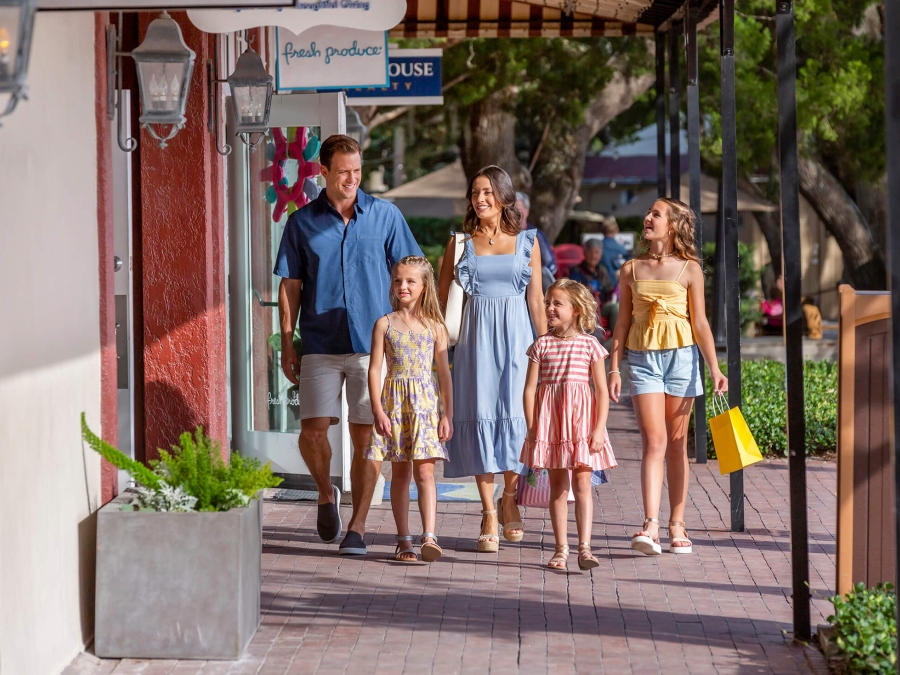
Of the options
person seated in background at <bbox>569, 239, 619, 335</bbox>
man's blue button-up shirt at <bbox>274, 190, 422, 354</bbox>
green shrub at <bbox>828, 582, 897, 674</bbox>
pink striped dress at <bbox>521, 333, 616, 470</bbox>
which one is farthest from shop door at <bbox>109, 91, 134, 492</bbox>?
person seated in background at <bbox>569, 239, 619, 335</bbox>

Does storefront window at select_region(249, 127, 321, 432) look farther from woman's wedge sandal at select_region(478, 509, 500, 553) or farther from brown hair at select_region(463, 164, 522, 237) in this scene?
woman's wedge sandal at select_region(478, 509, 500, 553)

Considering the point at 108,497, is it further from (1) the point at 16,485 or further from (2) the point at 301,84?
(2) the point at 301,84

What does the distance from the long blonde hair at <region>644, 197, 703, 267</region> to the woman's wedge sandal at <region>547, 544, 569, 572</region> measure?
156 cm

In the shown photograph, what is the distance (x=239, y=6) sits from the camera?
12.3 ft

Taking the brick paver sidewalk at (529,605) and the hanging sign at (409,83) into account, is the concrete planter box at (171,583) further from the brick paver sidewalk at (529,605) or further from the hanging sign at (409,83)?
the hanging sign at (409,83)

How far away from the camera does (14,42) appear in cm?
295

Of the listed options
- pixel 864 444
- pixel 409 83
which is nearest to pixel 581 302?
pixel 864 444

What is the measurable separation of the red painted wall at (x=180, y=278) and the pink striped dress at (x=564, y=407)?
69.7 inches

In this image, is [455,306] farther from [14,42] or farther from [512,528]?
[14,42]

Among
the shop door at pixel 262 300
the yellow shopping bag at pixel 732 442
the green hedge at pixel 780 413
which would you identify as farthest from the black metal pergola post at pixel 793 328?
the green hedge at pixel 780 413

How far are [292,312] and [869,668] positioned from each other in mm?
3329

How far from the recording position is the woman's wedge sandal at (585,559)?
18.8 feet

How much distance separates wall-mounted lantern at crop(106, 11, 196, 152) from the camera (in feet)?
16.3

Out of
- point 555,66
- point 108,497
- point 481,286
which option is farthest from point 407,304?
point 555,66
